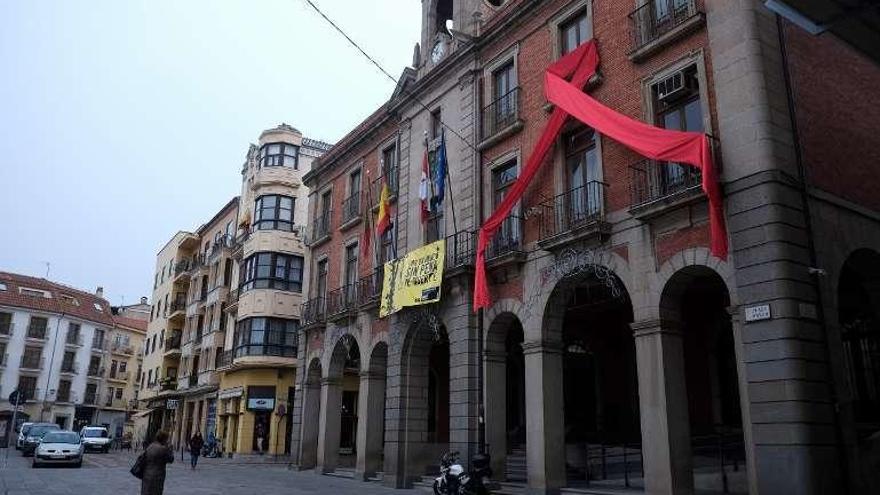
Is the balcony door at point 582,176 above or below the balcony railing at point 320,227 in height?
below

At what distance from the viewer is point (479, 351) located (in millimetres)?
19094

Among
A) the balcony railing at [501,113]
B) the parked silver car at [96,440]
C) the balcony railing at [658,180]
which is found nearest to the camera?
the balcony railing at [658,180]

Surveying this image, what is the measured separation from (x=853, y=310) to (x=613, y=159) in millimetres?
7881

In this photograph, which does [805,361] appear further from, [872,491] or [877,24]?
[877,24]

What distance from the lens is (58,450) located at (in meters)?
26.6

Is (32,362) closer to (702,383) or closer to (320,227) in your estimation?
(320,227)

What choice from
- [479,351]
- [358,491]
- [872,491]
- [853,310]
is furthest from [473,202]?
[872,491]

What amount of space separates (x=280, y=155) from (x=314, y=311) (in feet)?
50.6

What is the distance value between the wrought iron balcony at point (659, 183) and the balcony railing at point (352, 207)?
13.8 metres

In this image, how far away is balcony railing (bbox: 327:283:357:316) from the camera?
1015 inches

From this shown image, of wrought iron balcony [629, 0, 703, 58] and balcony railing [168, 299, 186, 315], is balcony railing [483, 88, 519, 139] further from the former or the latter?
balcony railing [168, 299, 186, 315]

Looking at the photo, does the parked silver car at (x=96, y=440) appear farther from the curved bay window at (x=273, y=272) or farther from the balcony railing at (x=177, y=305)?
the balcony railing at (x=177, y=305)

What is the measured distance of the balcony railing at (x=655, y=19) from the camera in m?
15.2

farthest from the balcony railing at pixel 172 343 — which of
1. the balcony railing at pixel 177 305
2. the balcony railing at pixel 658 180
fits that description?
the balcony railing at pixel 658 180
